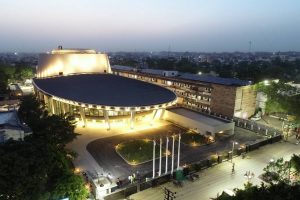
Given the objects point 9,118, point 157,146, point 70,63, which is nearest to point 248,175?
point 157,146

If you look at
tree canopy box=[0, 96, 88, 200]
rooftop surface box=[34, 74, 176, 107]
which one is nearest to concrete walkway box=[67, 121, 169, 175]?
tree canopy box=[0, 96, 88, 200]

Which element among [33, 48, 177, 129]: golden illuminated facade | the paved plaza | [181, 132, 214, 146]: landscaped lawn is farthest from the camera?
[33, 48, 177, 129]: golden illuminated facade

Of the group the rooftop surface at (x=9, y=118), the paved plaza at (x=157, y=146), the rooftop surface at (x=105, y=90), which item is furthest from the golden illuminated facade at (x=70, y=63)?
the paved plaza at (x=157, y=146)

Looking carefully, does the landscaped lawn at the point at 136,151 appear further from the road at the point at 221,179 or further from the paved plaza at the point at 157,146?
the road at the point at 221,179

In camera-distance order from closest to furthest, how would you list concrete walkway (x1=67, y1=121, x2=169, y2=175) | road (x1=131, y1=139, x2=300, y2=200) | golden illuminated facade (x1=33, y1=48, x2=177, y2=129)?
road (x1=131, y1=139, x2=300, y2=200) < concrete walkway (x1=67, y1=121, x2=169, y2=175) < golden illuminated facade (x1=33, y1=48, x2=177, y2=129)

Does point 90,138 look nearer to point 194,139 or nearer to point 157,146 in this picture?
point 157,146

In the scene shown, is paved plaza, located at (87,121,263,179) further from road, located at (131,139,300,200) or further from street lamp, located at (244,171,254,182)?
street lamp, located at (244,171,254,182)

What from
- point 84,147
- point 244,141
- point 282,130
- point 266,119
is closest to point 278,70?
point 266,119

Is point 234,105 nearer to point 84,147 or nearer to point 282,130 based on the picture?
point 282,130
